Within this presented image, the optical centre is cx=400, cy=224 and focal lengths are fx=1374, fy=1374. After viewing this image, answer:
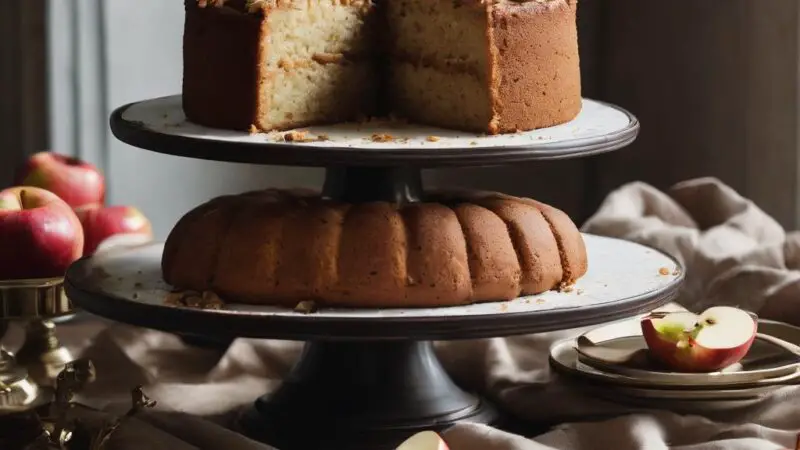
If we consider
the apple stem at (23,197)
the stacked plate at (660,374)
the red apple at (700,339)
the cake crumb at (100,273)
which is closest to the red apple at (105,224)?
the apple stem at (23,197)

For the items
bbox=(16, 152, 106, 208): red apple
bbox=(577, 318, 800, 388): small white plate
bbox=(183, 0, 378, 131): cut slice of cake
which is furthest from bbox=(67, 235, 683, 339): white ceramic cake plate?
bbox=(16, 152, 106, 208): red apple

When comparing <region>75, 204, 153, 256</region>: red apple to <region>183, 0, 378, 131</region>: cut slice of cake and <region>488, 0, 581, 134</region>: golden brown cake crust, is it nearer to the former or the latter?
<region>183, 0, 378, 131</region>: cut slice of cake

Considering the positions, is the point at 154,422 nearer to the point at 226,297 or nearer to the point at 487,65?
the point at 226,297

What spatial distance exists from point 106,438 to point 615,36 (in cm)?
200

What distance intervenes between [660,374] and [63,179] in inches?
43.7

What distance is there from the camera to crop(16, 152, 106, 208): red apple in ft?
7.41

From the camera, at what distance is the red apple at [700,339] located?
1.62 m

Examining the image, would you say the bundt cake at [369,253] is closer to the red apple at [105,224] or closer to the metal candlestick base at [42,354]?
the metal candlestick base at [42,354]

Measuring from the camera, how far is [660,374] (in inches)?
63.1

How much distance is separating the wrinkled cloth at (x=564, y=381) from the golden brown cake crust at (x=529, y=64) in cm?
34

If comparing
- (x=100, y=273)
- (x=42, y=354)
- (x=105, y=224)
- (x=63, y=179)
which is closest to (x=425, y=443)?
(x=100, y=273)

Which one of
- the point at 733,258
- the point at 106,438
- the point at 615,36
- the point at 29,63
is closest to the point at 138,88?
the point at 29,63

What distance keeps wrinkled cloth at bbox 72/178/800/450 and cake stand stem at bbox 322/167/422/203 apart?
0.30m

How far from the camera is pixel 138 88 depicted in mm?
2910
